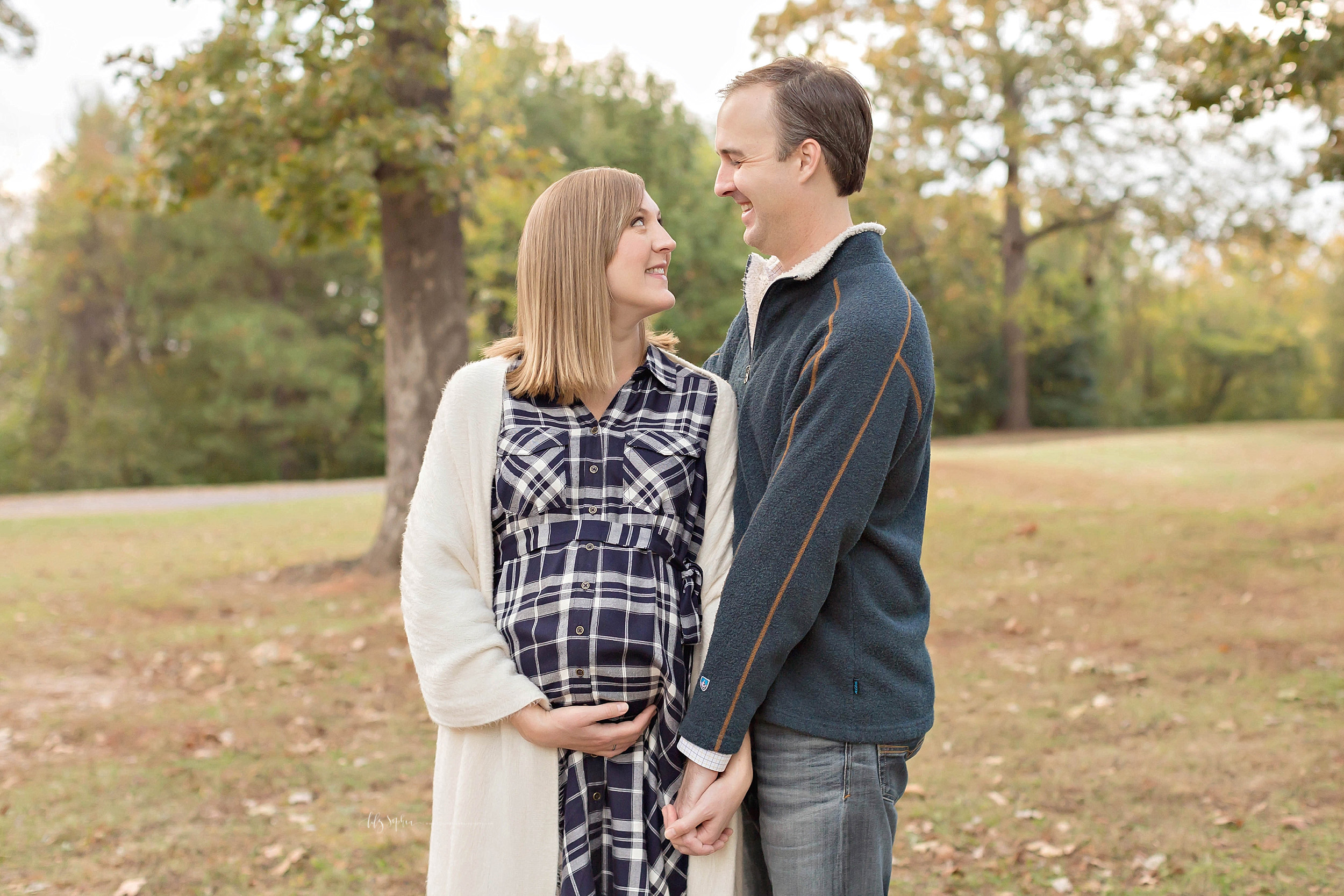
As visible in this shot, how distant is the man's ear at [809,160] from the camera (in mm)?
2031

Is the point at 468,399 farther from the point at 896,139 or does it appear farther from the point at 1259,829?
the point at 896,139

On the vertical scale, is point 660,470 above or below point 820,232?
below

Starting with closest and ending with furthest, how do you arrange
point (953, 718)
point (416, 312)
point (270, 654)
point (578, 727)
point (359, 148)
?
point (578, 727)
point (953, 718)
point (270, 654)
point (359, 148)
point (416, 312)

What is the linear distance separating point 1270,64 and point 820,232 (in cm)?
596

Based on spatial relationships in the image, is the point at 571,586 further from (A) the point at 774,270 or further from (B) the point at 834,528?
(A) the point at 774,270

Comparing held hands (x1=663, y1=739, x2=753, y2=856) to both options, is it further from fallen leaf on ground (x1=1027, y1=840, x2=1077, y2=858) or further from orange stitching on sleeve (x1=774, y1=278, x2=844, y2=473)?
fallen leaf on ground (x1=1027, y1=840, x2=1077, y2=858)

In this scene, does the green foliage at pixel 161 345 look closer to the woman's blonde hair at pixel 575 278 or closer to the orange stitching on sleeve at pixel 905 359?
the woman's blonde hair at pixel 575 278

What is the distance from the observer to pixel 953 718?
551 centimetres

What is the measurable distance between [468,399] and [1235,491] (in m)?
13.4

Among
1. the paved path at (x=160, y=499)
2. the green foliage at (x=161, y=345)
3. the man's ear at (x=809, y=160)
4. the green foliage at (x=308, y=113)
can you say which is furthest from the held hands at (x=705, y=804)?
the green foliage at (x=161, y=345)

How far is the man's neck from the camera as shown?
2.11 m

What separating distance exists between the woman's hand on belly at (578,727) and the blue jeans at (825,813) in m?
0.26

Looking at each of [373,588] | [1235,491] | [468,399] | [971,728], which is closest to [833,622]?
[468,399]

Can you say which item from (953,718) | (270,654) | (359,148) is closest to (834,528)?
(953,718)
